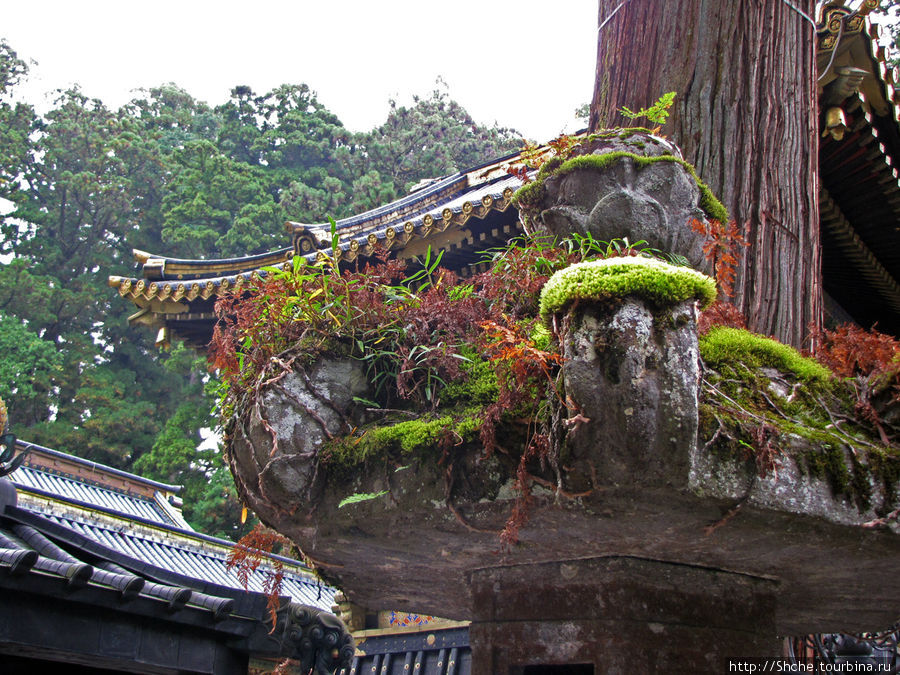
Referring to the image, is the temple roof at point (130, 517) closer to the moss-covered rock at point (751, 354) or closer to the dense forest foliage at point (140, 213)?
the moss-covered rock at point (751, 354)

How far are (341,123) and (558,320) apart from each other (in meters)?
37.7

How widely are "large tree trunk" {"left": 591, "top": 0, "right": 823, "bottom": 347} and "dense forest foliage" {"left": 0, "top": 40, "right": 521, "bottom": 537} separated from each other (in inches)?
931

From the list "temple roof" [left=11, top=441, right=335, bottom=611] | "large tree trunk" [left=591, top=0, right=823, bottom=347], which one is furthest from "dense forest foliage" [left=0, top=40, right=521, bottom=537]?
"large tree trunk" [left=591, top=0, right=823, bottom=347]

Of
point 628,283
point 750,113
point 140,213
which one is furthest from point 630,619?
point 140,213

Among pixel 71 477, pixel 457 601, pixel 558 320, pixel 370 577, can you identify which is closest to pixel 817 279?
pixel 558 320

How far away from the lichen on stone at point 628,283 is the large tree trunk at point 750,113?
1.41 meters

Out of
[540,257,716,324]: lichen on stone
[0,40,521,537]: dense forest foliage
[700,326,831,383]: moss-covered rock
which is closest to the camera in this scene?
[540,257,716,324]: lichen on stone

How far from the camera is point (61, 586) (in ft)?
12.9

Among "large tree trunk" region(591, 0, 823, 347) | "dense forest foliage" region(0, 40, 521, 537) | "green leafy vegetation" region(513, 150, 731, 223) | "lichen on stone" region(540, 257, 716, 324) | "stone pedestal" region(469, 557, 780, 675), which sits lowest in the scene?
"stone pedestal" region(469, 557, 780, 675)

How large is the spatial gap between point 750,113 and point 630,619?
7.95 feet

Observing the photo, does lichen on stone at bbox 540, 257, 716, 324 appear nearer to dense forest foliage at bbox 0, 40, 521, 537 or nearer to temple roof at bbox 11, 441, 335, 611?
temple roof at bbox 11, 441, 335, 611

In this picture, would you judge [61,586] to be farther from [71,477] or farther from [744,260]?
[71,477]

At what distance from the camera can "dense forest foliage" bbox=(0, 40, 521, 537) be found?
27531 mm

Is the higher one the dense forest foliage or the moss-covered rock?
the dense forest foliage
